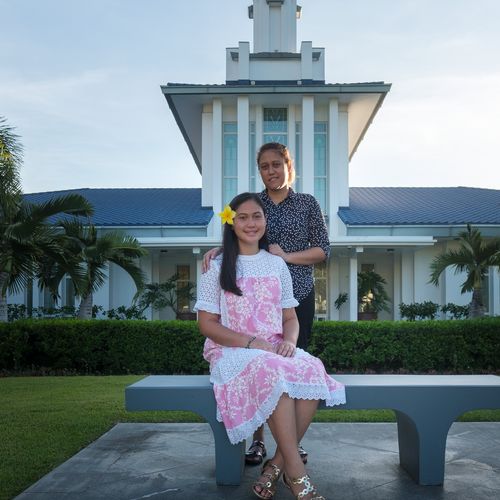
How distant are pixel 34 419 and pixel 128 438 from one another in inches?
58.8

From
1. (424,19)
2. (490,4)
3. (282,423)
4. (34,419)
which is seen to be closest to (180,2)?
(424,19)

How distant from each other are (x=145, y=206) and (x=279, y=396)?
18.1m

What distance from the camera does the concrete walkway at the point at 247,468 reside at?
380 cm

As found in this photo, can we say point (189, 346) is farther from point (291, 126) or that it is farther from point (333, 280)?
point (333, 280)

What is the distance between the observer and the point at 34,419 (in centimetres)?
632

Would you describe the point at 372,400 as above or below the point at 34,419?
above

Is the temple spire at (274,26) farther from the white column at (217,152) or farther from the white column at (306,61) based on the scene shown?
the white column at (217,152)

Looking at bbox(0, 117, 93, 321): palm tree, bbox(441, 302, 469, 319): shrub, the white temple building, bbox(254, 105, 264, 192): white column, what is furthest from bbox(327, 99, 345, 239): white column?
bbox(0, 117, 93, 321): palm tree

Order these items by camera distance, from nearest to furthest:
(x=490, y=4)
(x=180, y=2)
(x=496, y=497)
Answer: (x=496, y=497) < (x=490, y=4) < (x=180, y=2)

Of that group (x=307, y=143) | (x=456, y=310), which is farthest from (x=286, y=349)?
(x=456, y=310)

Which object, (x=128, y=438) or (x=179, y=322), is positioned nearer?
(x=128, y=438)

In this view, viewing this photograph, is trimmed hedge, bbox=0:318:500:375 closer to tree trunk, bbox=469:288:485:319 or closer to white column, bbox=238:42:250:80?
tree trunk, bbox=469:288:485:319

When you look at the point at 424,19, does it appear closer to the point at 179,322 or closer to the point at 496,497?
the point at 179,322

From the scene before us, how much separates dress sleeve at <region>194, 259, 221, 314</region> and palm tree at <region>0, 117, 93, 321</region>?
7.38 meters
